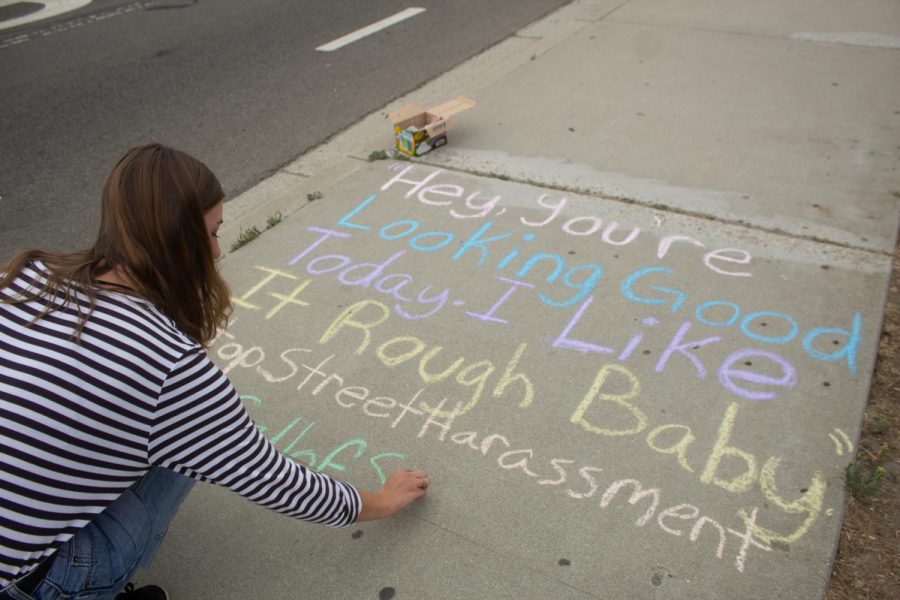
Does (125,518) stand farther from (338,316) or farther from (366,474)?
(338,316)

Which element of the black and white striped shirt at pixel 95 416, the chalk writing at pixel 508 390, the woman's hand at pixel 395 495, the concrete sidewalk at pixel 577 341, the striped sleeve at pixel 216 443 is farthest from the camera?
the chalk writing at pixel 508 390

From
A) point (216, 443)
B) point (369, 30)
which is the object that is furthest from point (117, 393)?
point (369, 30)

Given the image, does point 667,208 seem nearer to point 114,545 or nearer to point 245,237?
point 245,237

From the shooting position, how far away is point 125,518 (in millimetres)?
1892

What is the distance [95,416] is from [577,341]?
1983 mm

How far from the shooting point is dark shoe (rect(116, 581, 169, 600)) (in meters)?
2.21

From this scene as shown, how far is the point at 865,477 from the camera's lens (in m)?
2.38

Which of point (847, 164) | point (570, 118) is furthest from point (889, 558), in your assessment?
point (570, 118)

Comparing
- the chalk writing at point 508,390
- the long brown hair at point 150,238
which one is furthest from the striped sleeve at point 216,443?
the chalk writing at point 508,390

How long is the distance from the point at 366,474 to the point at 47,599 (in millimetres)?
1094

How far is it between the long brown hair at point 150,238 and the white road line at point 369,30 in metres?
6.15

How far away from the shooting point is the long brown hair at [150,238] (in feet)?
5.58

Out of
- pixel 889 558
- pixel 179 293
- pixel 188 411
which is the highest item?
pixel 179 293

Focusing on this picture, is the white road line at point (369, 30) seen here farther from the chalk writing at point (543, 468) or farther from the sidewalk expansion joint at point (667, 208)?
the chalk writing at point (543, 468)
